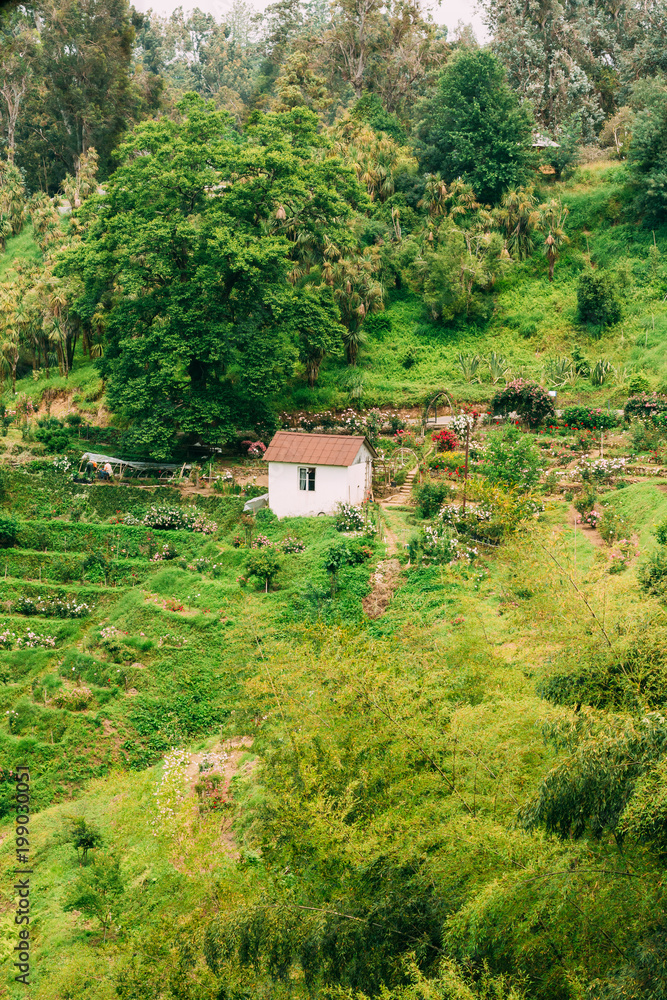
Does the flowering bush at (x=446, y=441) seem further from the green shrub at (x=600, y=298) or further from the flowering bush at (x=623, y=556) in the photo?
the green shrub at (x=600, y=298)

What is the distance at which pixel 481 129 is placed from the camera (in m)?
38.4

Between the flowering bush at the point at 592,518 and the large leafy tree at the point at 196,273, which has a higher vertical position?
the large leafy tree at the point at 196,273

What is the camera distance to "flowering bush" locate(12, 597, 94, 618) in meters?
21.4

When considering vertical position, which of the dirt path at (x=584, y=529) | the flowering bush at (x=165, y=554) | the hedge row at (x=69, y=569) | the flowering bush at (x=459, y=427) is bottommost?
the hedge row at (x=69, y=569)

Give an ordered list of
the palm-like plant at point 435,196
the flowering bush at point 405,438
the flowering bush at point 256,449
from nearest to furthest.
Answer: the flowering bush at point 405,438 < the flowering bush at point 256,449 < the palm-like plant at point 435,196

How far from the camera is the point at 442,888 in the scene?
9000mm

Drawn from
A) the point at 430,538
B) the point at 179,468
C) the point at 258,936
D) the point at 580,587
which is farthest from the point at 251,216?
the point at 258,936

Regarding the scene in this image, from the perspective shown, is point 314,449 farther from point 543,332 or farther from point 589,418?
point 543,332

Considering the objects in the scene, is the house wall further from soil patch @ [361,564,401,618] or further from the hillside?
soil patch @ [361,564,401,618]

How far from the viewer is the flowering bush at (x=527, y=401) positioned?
27703 millimetres

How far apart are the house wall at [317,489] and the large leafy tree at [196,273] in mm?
3800

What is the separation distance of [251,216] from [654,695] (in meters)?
24.5

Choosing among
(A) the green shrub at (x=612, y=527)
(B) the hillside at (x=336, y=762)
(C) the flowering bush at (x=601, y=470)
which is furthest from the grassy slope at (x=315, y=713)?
(C) the flowering bush at (x=601, y=470)

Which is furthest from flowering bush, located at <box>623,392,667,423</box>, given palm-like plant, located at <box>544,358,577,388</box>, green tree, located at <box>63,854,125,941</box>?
green tree, located at <box>63,854,125,941</box>
